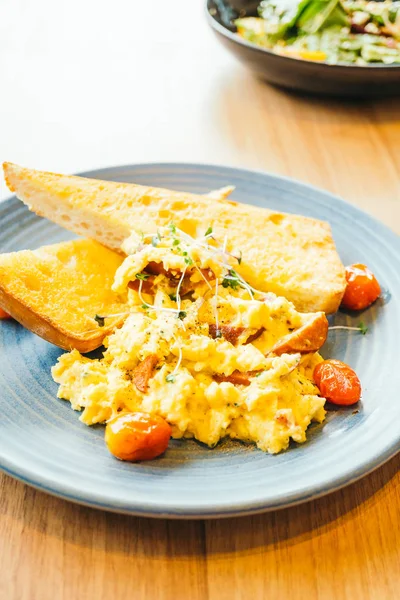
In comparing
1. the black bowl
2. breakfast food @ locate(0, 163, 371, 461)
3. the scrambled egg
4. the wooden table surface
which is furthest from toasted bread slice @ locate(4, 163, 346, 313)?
the black bowl

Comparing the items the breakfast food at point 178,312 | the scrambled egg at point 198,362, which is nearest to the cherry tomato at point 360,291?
the breakfast food at point 178,312

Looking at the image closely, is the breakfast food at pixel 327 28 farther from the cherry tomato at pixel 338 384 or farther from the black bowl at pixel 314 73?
the cherry tomato at pixel 338 384

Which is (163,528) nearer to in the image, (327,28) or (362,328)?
(362,328)

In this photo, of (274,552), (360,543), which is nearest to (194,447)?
(274,552)

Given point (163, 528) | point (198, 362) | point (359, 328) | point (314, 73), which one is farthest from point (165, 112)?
point (163, 528)

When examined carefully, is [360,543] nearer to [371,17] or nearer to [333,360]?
[333,360]

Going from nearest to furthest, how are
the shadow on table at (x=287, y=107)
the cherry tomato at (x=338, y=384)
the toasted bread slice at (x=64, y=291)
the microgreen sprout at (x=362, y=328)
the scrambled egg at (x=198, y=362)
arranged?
the scrambled egg at (x=198, y=362), the cherry tomato at (x=338, y=384), the toasted bread slice at (x=64, y=291), the microgreen sprout at (x=362, y=328), the shadow on table at (x=287, y=107)
